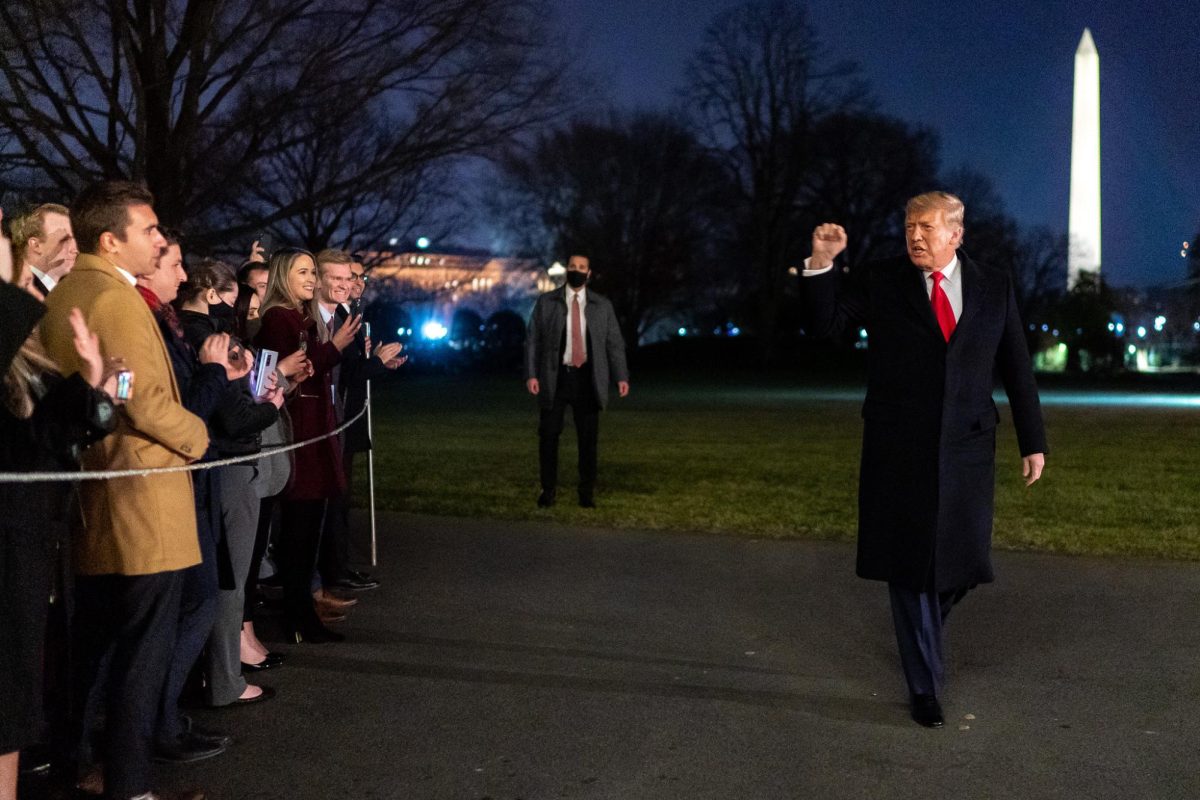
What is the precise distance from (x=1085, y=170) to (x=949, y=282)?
72317 millimetres

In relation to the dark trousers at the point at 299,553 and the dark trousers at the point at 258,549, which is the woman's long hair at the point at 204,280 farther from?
the dark trousers at the point at 299,553

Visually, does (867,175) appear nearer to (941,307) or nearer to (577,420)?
(577,420)

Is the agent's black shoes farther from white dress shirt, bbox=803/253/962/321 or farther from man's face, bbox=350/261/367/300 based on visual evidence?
white dress shirt, bbox=803/253/962/321

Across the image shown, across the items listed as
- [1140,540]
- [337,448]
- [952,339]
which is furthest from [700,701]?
[1140,540]

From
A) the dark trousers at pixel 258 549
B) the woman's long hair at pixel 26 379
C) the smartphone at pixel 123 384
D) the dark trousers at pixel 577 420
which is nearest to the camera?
the woman's long hair at pixel 26 379

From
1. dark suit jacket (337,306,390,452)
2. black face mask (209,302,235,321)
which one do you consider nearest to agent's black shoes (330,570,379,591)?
dark suit jacket (337,306,390,452)

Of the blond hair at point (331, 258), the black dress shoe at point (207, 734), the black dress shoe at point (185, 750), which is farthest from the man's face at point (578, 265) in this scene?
the black dress shoe at point (185, 750)

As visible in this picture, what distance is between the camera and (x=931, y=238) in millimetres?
5512

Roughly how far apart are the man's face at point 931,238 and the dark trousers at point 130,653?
315 cm

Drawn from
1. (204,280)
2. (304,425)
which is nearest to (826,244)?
(204,280)

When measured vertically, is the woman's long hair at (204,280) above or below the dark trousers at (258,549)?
above

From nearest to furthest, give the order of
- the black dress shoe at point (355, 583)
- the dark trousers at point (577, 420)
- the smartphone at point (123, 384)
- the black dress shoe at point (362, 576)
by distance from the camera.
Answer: the smartphone at point (123, 384) < the black dress shoe at point (355, 583) < the black dress shoe at point (362, 576) < the dark trousers at point (577, 420)

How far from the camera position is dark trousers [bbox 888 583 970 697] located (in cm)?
545

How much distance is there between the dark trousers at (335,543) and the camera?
7.50 m
